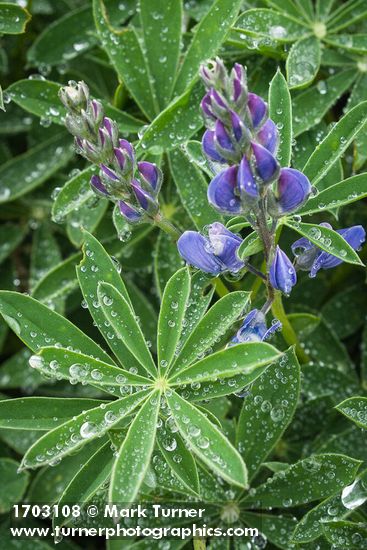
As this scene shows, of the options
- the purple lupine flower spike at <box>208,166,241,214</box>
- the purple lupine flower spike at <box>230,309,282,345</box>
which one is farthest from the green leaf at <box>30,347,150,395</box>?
the purple lupine flower spike at <box>208,166,241,214</box>

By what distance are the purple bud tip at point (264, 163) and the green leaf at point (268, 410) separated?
513mm

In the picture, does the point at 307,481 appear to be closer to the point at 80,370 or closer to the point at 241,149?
the point at 80,370

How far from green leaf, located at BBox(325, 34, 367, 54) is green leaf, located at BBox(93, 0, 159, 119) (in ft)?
1.71

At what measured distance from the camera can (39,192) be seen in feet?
8.45

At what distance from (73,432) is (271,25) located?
1197 mm

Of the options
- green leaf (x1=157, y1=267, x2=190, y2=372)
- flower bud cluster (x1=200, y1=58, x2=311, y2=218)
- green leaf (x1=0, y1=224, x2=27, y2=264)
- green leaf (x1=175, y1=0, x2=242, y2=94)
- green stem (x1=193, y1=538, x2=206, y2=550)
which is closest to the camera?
flower bud cluster (x1=200, y1=58, x2=311, y2=218)

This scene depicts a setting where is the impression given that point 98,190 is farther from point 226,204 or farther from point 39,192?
point 39,192

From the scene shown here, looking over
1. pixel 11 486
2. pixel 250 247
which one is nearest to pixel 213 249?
pixel 250 247

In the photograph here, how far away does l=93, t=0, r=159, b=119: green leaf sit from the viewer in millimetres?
2012

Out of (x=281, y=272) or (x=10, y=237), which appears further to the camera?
(x=10, y=237)

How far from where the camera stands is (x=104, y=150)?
55.7 inches

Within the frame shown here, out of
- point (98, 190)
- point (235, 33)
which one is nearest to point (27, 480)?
point (98, 190)

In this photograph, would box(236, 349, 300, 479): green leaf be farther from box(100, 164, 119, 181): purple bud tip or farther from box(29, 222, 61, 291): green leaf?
box(29, 222, 61, 291): green leaf

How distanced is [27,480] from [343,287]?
116 cm
